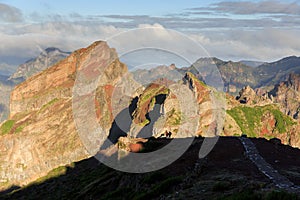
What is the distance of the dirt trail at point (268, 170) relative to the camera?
30.5 meters

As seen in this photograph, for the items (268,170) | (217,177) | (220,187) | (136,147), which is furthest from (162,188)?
(136,147)

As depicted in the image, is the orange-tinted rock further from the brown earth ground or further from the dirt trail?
the dirt trail

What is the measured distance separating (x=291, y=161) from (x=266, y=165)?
20.4ft

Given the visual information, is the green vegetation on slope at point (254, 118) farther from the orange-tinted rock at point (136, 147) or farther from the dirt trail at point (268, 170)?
the dirt trail at point (268, 170)

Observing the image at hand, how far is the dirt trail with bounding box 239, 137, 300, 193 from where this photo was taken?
100.0 feet

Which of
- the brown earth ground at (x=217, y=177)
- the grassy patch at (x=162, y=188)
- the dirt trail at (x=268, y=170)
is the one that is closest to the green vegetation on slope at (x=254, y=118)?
the brown earth ground at (x=217, y=177)

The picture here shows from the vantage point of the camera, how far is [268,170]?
3812cm

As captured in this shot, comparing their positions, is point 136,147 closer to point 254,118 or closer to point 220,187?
point 220,187

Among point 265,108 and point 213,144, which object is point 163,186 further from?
point 265,108

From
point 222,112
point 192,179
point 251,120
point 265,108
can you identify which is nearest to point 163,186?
point 192,179

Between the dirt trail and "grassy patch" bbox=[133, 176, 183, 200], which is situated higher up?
the dirt trail

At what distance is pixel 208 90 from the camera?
563ft

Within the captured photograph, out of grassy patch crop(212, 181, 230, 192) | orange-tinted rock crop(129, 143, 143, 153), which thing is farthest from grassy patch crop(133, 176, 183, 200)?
orange-tinted rock crop(129, 143, 143, 153)

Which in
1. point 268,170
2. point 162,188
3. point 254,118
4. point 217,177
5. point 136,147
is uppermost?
point 254,118
